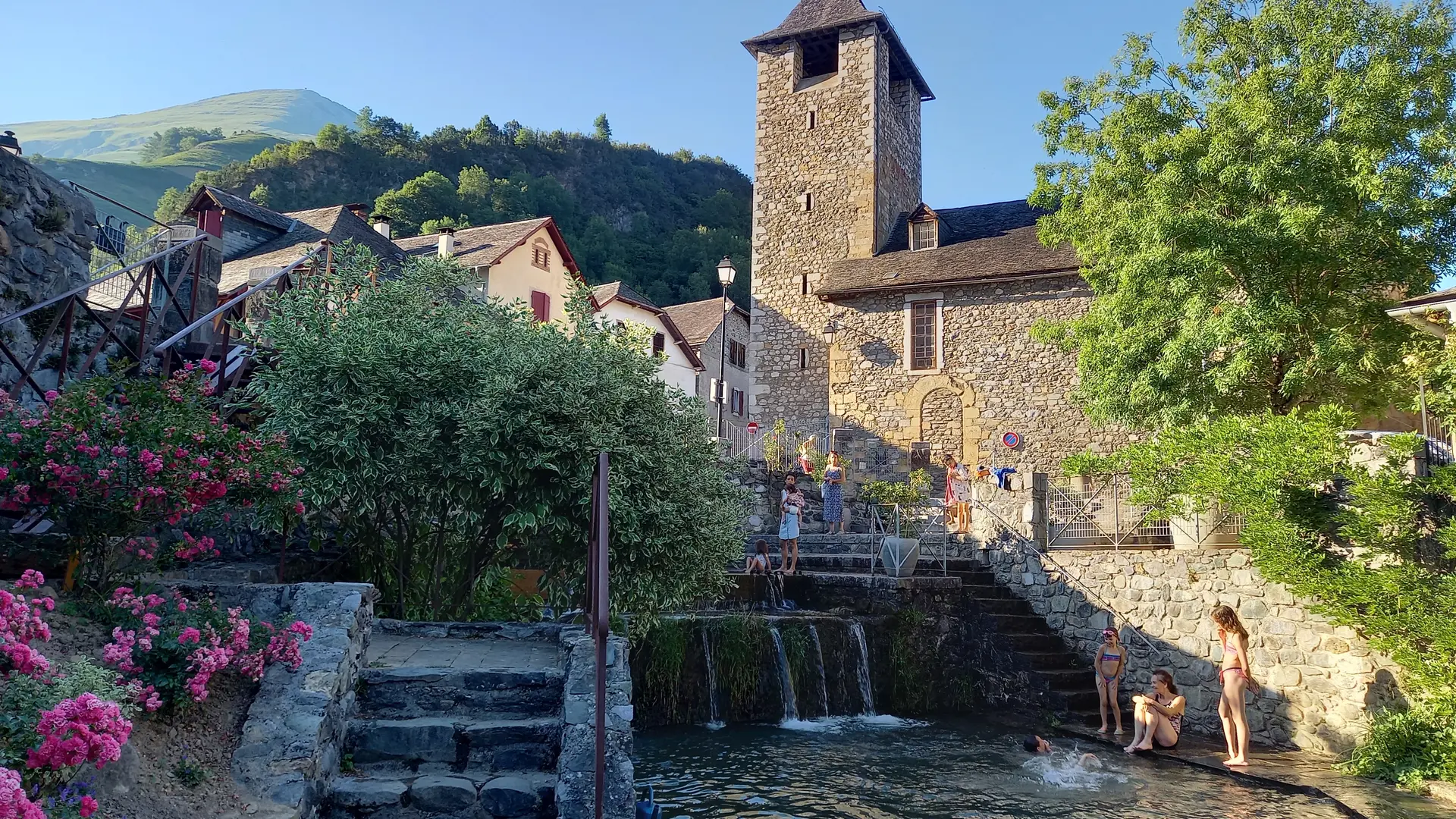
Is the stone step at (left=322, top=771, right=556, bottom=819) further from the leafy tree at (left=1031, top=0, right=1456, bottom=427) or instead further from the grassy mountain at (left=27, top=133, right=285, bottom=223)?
the grassy mountain at (left=27, top=133, right=285, bottom=223)

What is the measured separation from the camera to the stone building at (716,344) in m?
37.8

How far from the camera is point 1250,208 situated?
13.1 metres

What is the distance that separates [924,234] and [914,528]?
1143cm

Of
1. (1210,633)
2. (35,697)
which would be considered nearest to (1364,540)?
(1210,633)

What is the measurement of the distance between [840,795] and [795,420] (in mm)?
18490

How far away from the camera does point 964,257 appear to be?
2577cm

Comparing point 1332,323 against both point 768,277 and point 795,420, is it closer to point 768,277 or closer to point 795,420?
point 795,420

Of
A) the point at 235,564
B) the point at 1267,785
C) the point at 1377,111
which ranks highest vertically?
→ the point at 1377,111

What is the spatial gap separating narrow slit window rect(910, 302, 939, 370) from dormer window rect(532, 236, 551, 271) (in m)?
11.4

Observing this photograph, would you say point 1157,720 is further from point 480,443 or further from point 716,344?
point 716,344

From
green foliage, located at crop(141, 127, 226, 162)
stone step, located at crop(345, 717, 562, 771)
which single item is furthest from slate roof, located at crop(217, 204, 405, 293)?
green foliage, located at crop(141, 127, 226, 162)

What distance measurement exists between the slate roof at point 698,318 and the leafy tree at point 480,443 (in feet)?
87.3

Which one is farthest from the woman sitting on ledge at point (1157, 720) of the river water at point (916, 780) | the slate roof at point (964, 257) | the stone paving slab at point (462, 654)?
the slate roof at point (964, 257)

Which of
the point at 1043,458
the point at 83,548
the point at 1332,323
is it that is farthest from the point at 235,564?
the point at 1043,458
